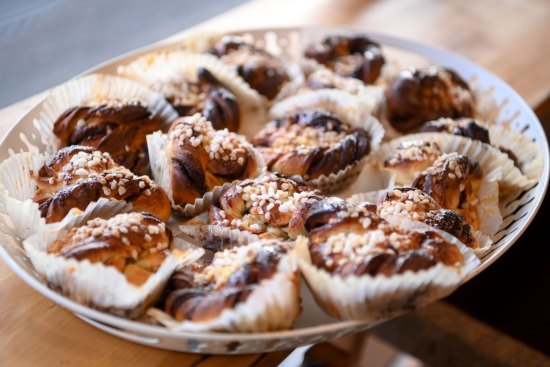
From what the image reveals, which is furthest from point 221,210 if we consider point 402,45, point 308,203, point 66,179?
point 402,45

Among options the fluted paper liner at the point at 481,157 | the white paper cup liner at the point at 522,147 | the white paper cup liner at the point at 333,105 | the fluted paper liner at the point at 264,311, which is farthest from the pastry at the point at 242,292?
the white paper cup liner at the point at 522,147

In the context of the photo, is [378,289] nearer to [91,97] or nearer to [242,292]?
[242,292]

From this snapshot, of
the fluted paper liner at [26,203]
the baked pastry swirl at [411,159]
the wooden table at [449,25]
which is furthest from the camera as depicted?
the wooden table at [449,25]

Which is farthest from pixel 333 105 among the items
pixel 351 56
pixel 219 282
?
pixel 219 282

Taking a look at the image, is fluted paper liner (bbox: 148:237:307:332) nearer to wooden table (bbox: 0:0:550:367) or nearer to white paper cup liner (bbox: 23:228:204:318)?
white paper cup liner (bbox: 23:228:204:318)

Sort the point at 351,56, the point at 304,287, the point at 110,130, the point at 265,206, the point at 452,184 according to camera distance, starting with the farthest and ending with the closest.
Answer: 1. the point at 351,56
2. the point at 110,130
3. the point at 452,184
4. the point at 265,206
5. the point at 304,287

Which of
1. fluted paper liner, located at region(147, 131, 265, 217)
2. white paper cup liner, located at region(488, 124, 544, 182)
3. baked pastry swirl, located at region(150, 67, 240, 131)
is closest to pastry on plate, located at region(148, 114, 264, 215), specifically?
fluted paper liner, located at region(147, 131, 265, 217)

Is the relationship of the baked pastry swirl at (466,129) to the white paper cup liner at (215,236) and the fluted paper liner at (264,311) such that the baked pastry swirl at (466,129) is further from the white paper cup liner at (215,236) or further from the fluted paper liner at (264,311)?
the fluted paper liner at (264,311)
